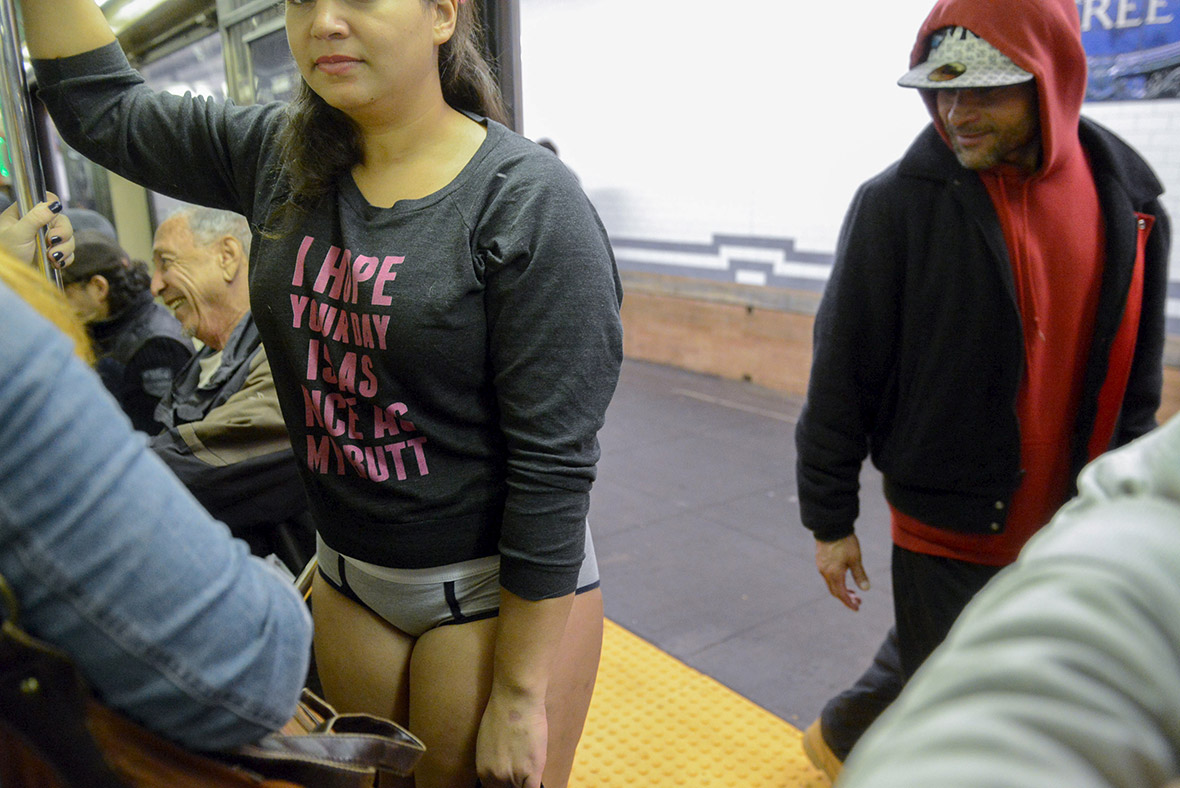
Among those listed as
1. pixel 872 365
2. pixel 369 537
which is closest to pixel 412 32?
pixel 369 537

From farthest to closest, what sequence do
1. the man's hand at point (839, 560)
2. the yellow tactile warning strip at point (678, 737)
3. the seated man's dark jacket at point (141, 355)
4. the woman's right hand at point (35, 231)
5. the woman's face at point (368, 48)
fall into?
the seated man's dark jacket at point (141, 355) → the yellow tactile warning strip at point (678, 737) → the man's hand at point (839, 560) → the woman's right hand at point (35, 231) → the woman's face at point (368, 48)

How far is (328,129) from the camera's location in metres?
1.10

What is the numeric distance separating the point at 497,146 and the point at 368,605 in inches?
23.7

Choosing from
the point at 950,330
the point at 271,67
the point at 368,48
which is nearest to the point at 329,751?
the point at 368,48

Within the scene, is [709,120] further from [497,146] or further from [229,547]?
[229,547]

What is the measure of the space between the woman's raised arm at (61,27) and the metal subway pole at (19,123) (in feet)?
0.10

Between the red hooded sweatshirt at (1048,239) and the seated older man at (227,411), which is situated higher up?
the red hooded sweatshirt at (1048,239)

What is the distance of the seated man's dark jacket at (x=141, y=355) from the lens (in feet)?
8.07

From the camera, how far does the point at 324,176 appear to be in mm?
1089

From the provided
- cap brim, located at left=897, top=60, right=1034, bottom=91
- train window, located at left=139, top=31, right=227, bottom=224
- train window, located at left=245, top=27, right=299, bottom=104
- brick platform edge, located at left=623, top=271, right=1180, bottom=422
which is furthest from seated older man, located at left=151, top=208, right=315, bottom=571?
brick platform edge, located at left=623, top=271, right=1180, bottom=422

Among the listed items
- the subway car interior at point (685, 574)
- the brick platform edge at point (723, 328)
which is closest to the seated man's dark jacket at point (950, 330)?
the subway car interior at point (685, 574)

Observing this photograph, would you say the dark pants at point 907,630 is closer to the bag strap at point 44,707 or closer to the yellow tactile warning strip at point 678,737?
the yellow tactile warning strip at point 678,737

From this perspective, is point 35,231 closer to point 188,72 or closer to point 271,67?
point 271,67

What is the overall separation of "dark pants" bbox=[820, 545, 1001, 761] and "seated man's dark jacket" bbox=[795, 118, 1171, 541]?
0.32ft
